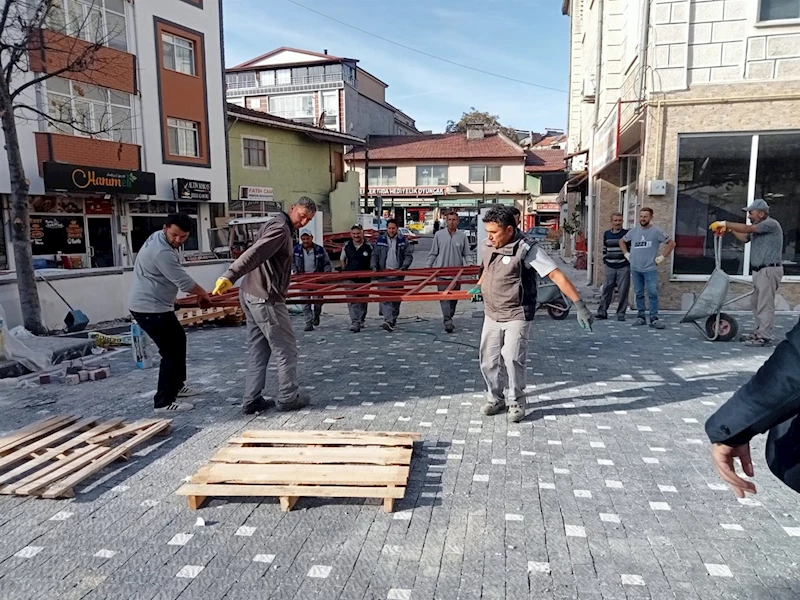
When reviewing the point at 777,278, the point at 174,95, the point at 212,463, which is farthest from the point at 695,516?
the point at 174,95

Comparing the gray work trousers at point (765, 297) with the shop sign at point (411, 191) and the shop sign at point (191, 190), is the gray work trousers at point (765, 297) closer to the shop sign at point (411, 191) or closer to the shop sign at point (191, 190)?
the shop sign at point (191, 190)

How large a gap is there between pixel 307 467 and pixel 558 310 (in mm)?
6578

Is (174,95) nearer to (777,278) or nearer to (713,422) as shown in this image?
(777,278)

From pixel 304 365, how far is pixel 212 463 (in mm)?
3015

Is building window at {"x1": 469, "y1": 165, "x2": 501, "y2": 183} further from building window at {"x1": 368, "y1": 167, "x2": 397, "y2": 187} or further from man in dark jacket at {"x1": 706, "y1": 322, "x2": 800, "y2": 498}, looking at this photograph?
man in dark jacket at {"x1": 706, "y1": 322, "x2": 800, "y2": 498}

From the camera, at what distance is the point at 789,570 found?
8.61 ft

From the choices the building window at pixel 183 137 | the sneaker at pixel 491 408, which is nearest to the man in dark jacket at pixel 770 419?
the sneaker at pixel 491 408

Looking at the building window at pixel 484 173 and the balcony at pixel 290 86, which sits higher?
the balcony at pixel 290 86

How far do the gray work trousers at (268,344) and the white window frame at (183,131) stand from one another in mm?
19158

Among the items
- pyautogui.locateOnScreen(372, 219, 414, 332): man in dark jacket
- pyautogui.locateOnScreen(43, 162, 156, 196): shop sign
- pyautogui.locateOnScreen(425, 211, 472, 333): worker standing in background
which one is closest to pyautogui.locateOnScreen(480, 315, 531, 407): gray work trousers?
pyautogui.locateOnScreen(425, 211, 472, 333): worker standing in background

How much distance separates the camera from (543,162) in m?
45.0

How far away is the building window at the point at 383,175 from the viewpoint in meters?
44.2

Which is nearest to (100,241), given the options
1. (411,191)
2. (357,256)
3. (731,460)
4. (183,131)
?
(183,131)

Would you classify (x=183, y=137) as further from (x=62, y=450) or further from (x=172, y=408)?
(x=62, y=450)
